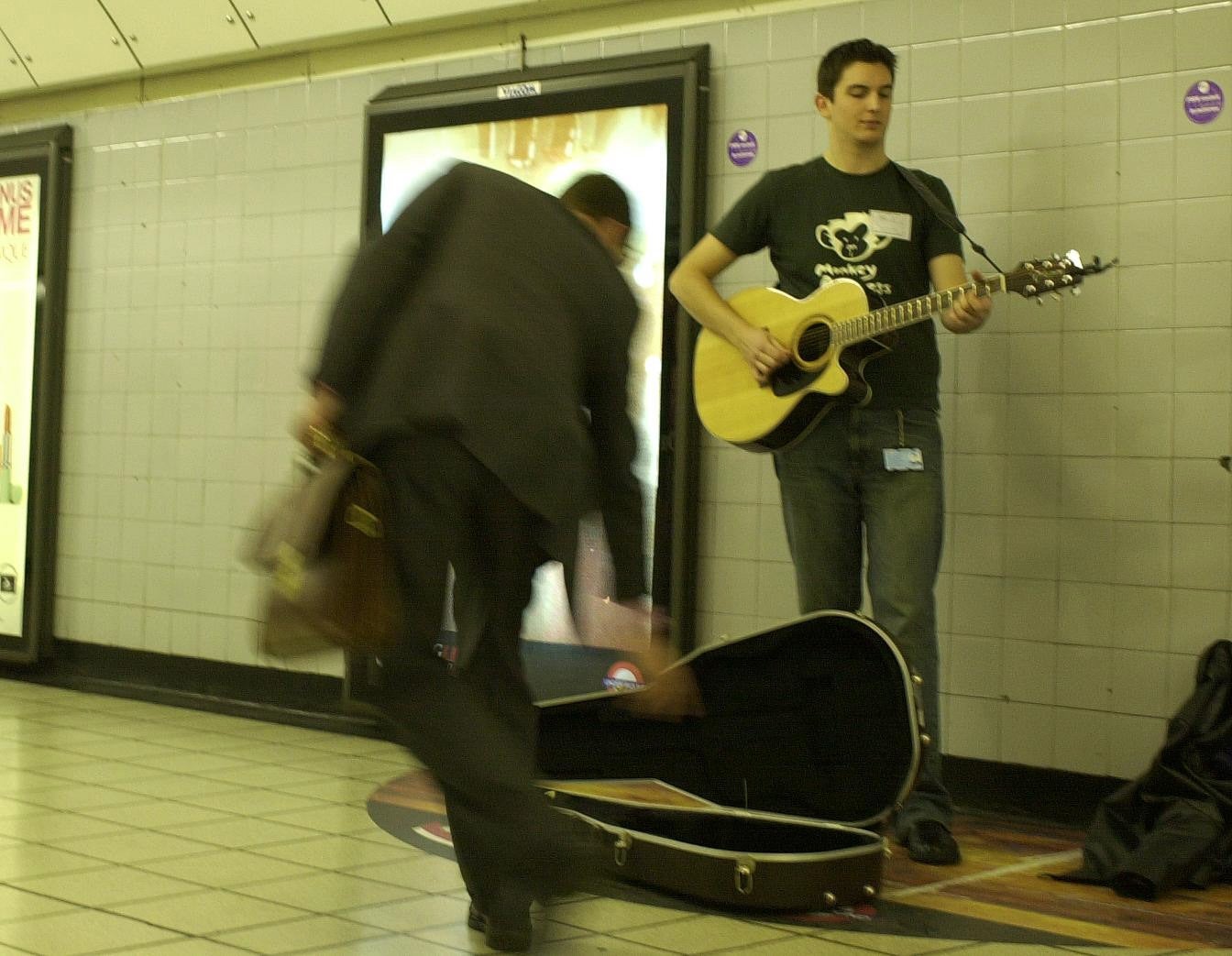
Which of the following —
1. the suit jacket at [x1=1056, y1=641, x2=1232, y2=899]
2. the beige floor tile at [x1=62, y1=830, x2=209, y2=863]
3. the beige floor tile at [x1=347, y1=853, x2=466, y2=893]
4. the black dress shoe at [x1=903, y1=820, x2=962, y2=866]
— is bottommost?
the beige floor tile at [x1=347, y1=853, x2=466, y2=893]

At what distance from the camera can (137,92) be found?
6773mm

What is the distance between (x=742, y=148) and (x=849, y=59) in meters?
1.05

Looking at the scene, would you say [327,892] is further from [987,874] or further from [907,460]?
[907,460]

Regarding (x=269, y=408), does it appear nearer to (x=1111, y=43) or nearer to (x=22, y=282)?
(x=22, y=282)

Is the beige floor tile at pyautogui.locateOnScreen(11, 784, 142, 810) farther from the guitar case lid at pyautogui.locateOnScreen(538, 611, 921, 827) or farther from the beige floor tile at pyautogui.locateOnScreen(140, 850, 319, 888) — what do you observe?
the guitar case lid at pyautogui.locateOnScreen(538, 611, 921, 827)

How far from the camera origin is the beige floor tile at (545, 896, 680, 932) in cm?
307

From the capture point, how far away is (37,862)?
3502mm

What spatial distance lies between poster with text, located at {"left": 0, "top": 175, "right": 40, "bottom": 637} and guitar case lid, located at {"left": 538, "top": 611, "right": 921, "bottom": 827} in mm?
3964

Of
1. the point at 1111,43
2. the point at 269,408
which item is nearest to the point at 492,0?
the point at 269,408

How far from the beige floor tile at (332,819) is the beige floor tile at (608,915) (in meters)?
0.98

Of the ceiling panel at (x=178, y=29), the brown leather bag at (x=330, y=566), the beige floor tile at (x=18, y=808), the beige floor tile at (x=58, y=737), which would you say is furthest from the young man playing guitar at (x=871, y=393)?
the ceiling panel at (x=178, y=29)

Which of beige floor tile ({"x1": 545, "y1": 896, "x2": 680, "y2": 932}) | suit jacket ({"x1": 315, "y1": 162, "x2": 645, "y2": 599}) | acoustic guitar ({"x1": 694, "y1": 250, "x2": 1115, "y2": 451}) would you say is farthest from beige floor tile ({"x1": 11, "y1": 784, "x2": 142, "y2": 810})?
suit jacket ({"x1": 315, "y1": 162, "x2": 645, "y2": 599})

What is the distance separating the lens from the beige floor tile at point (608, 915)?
3072mm

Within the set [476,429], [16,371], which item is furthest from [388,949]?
[16,371]
